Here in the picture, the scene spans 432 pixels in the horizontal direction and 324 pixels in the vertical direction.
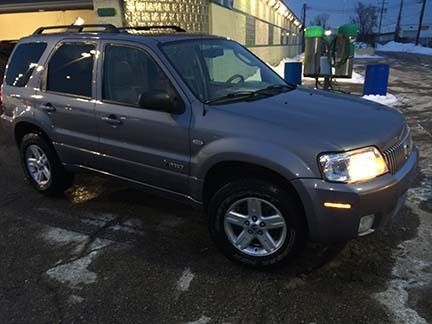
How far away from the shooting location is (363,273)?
3523 mm

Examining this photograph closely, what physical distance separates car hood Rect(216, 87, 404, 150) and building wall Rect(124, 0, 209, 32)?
894cm

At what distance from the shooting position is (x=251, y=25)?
19.4 metres

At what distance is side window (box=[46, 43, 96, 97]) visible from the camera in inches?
177

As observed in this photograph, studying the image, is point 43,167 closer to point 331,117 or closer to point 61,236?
point 61,236

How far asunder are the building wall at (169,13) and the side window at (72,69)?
7.57 meters

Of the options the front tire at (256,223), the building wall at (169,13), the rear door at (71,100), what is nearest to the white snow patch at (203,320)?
the front tire at (256,223)

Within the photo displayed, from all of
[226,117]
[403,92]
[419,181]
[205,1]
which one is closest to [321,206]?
[226,117]

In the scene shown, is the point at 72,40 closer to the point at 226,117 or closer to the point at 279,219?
the point at 226,117

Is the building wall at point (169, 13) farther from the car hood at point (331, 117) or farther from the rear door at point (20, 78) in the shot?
the car hood at point (331, 117)

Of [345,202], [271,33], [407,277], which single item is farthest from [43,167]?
[271,33]

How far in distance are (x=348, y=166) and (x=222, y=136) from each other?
979mm

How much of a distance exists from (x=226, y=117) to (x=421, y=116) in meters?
7.68

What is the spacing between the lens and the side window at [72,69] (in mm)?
4492

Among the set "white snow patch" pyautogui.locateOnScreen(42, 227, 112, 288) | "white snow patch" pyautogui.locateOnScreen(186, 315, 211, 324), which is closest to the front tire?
"white snow patch" pyautogui.locateOnScreen(186, 315, 211, 324)
